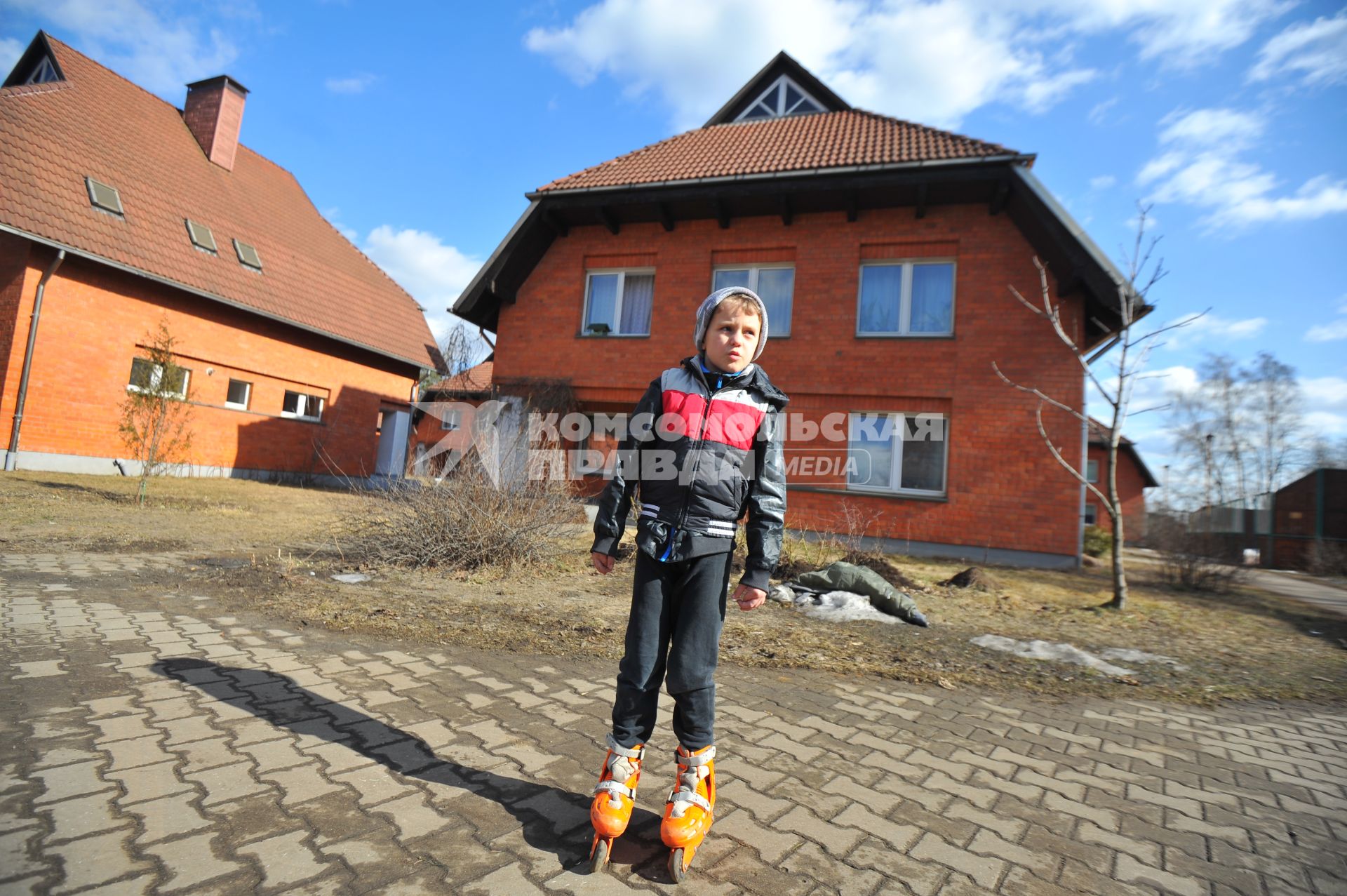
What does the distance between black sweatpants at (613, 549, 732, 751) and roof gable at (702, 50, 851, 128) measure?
14804 millimetres

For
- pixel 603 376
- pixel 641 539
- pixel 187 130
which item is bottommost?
pixel 641 539

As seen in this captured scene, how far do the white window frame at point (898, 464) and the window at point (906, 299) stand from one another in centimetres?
139

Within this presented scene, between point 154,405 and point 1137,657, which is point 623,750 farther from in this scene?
point 154,405

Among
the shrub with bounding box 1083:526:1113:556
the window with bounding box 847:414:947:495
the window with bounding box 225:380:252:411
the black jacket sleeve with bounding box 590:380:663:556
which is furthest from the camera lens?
the window with bounding box 225:380:252:411

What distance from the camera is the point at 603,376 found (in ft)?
41.8

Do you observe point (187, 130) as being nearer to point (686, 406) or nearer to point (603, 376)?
point (603, 376)

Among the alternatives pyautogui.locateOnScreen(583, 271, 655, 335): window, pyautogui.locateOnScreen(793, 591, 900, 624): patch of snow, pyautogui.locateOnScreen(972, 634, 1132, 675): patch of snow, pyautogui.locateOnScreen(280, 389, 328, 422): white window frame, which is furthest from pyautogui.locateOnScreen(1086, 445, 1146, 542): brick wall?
pyautogui.locateOnScreen(280, 389, 328, 422): white window frame

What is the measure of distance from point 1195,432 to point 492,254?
28.4m

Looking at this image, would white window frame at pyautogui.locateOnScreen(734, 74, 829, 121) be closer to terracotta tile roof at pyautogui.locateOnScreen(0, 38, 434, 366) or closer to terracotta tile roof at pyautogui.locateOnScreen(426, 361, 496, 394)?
terracotta tile roof at pyautogui.locateOnScreen(426, 361, 496, 394)

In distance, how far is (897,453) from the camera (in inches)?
440

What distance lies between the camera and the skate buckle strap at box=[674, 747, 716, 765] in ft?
6.40

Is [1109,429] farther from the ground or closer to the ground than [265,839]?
farther from the ground

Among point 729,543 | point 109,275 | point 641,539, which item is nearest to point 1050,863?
point 729,543

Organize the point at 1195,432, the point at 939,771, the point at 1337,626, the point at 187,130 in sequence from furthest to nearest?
1. the point at 1195,432
2. the point at 187,130
3. the point at 1337,626
4. the point at 939,771
